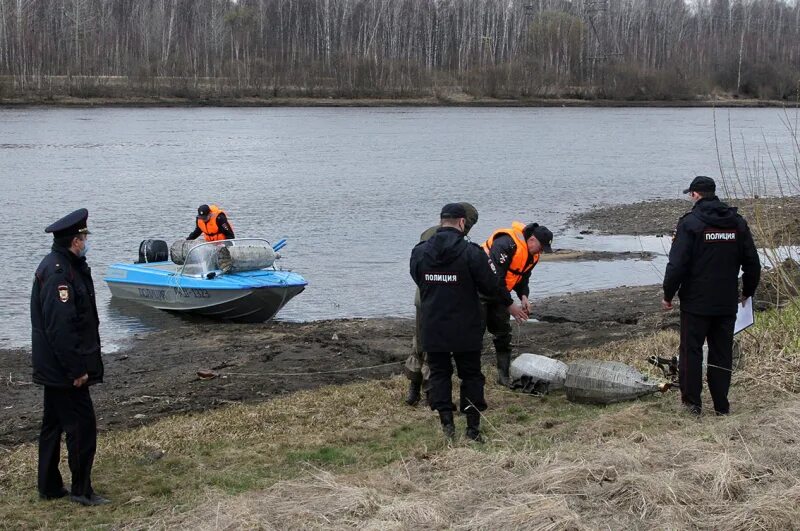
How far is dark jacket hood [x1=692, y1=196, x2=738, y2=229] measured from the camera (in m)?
7.63

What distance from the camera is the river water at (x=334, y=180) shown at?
21.8m

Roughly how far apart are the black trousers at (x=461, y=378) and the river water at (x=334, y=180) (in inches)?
151

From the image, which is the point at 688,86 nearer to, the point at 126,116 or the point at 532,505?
the point at 126,116

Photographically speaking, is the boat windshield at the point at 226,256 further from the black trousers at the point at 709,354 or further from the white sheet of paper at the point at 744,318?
the black trousers at the point at 709,354

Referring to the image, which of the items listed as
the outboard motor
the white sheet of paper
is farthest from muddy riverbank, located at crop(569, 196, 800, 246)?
the white sheet of paper

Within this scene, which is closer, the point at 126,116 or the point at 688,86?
the point at 126,116

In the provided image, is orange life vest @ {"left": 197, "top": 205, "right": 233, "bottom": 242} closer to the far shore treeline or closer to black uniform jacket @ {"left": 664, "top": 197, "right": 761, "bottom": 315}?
black uniform jacket @ {"left": 664, "top": 197, "right": 761, "bottom": 315}

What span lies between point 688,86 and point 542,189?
210 ft

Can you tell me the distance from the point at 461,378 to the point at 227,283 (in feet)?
31.2

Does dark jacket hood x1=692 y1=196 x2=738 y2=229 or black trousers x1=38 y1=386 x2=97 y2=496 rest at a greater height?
dark jacket hood x1=692 y1=196 x2=738 y2=229

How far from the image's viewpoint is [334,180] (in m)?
42.4

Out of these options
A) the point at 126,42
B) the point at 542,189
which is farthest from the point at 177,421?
the point at 126,42

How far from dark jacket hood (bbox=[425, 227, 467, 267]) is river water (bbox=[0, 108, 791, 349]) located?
362 cm

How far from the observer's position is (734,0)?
13675 centimetres
